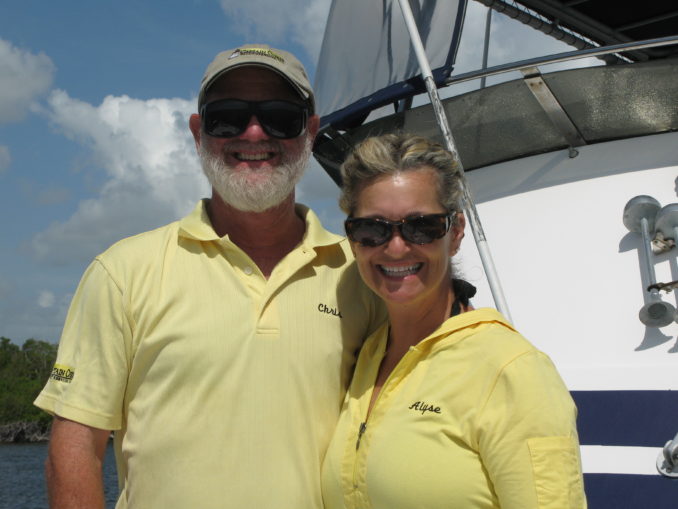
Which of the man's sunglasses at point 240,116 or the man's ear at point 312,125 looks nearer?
the man's sunglasses at point 240,116

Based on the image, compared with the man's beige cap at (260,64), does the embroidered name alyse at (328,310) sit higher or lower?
lower

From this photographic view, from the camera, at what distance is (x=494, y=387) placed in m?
2.13

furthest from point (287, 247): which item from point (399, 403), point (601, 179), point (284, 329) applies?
point (601, 179)

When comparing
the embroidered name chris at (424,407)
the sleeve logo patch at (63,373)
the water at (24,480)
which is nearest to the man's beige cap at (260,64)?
the sleeve logo patch at (63,373)

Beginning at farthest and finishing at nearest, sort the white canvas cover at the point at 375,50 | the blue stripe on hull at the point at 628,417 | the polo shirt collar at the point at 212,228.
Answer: the white canvas cover at the point at 375,50 → the blue stripe on hull at the point at 628,417 → the polo shirt collar at the point at 212,228

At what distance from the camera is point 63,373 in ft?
8.21

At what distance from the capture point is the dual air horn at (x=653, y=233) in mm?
3674

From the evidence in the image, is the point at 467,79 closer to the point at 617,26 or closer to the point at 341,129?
the point at 341,129

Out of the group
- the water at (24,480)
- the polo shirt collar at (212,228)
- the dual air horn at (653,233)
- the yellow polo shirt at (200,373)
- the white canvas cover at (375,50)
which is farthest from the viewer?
the water at (24,480)

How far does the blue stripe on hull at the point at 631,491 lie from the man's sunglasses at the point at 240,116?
81.3 inches

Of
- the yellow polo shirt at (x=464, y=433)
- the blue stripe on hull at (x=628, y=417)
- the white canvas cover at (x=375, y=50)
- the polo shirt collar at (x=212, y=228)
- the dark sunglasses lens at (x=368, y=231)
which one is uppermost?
the white canvas cover at (x=375, y=50)

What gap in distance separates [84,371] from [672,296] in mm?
2729

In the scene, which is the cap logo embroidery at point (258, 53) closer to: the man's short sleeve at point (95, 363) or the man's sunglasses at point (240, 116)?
the man's sunglasses at point (240, 116)

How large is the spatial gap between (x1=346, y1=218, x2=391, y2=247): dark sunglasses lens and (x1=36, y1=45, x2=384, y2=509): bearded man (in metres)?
0.27
